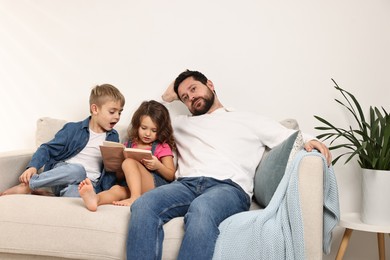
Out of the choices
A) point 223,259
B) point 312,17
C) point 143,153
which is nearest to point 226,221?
point 223,259

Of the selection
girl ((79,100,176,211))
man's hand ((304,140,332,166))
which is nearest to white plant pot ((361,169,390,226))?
man's hand ((304,140,332,166))

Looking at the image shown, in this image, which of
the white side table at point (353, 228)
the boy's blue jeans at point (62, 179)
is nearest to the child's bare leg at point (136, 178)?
the boy's blue jeans at point (62, 179)

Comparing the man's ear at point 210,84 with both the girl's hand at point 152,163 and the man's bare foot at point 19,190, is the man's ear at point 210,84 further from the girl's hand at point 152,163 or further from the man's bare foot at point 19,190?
the man's bare foot at point 19,190

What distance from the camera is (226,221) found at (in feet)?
6.44

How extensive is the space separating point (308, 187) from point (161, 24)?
5.11ft

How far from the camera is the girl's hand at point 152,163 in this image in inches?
95.6

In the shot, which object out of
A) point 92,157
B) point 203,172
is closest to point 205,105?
point 203,172

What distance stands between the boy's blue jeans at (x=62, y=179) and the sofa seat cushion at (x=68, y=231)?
316 millimetres

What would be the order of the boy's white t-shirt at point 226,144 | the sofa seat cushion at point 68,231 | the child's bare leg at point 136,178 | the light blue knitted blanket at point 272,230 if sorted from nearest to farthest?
the light blue knitted blanket at point 272,230 < the sofa seat cushion at point 68,231 < the child's bare leg at point 136,178 < the boy's white t-shirt at point 226,144

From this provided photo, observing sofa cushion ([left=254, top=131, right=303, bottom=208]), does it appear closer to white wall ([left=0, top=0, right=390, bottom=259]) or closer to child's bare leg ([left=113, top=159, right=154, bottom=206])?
child's bare leg ([left=113, top=159, right=154, bottom=206])

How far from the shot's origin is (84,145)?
104 inches

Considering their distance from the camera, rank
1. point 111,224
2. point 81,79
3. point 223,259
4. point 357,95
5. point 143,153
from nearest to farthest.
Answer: point 223,259 < point 111,224 < point 143,153 < point 357,95 < point 81,79

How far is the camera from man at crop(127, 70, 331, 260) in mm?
1862

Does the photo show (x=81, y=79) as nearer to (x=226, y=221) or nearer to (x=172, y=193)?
(x=172, y=193)
